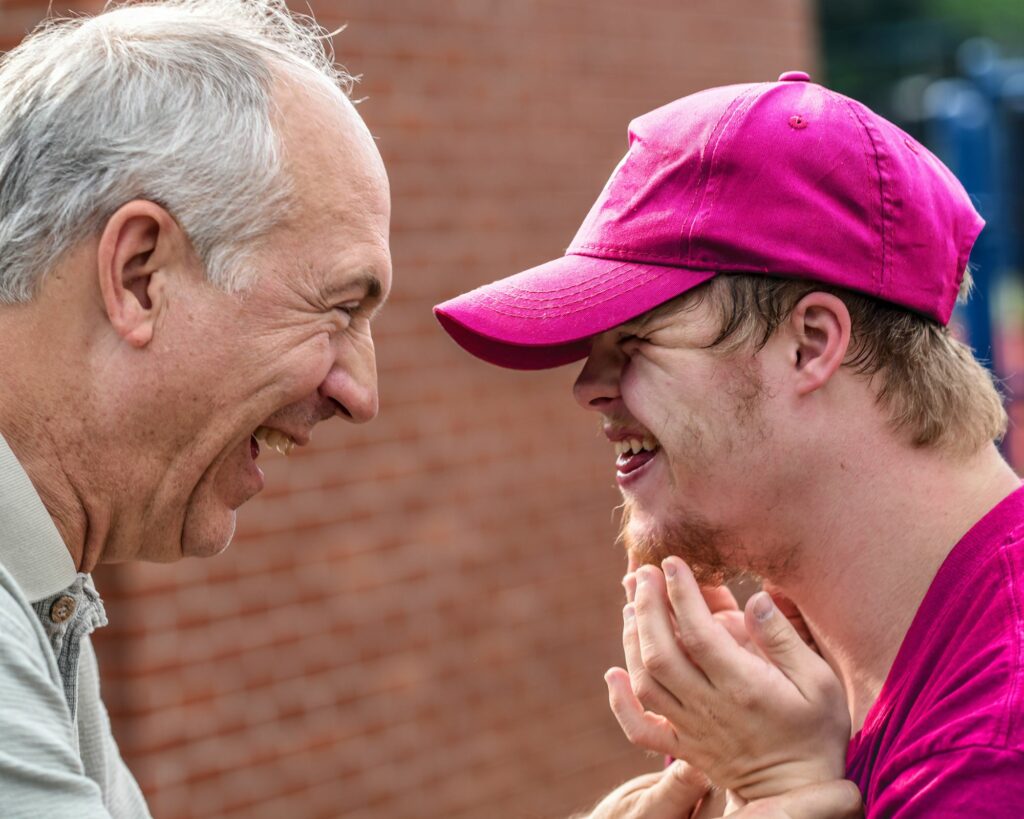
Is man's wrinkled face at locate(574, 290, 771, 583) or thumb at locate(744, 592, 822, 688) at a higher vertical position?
man's wrinkled face at locate(574, 290, 771, 583)

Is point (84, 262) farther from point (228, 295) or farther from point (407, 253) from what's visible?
point (407, 253)

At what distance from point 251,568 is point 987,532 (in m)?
2.92

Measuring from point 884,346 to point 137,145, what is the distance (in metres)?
1.22

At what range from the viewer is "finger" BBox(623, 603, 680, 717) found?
7.44ft

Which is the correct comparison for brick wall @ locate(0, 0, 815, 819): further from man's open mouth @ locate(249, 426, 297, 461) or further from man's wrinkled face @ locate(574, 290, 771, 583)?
man's wrinkled face @ locate(574, 290, 771, 583)

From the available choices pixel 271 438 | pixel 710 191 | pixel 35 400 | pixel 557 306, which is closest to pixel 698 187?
pixel 710 191

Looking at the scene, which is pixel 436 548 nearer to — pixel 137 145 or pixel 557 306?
pixel 557 306

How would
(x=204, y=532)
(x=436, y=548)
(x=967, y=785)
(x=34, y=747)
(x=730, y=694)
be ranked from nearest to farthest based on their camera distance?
(x=34, y=747), (x=967, y=785), (x=730, y=694), (x=204, y=532), (x=436, y=548)

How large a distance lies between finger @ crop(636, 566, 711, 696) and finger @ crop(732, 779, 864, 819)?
214mm

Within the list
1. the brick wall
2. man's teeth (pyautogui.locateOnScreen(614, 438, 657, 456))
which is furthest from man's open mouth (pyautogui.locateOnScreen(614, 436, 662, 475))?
the brick wall

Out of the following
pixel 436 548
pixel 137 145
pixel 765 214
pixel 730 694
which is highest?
pixel 137 145

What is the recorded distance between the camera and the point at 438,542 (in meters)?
5.23

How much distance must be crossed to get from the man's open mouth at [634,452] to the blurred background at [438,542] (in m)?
1.96

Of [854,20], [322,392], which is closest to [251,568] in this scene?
[322,392]
